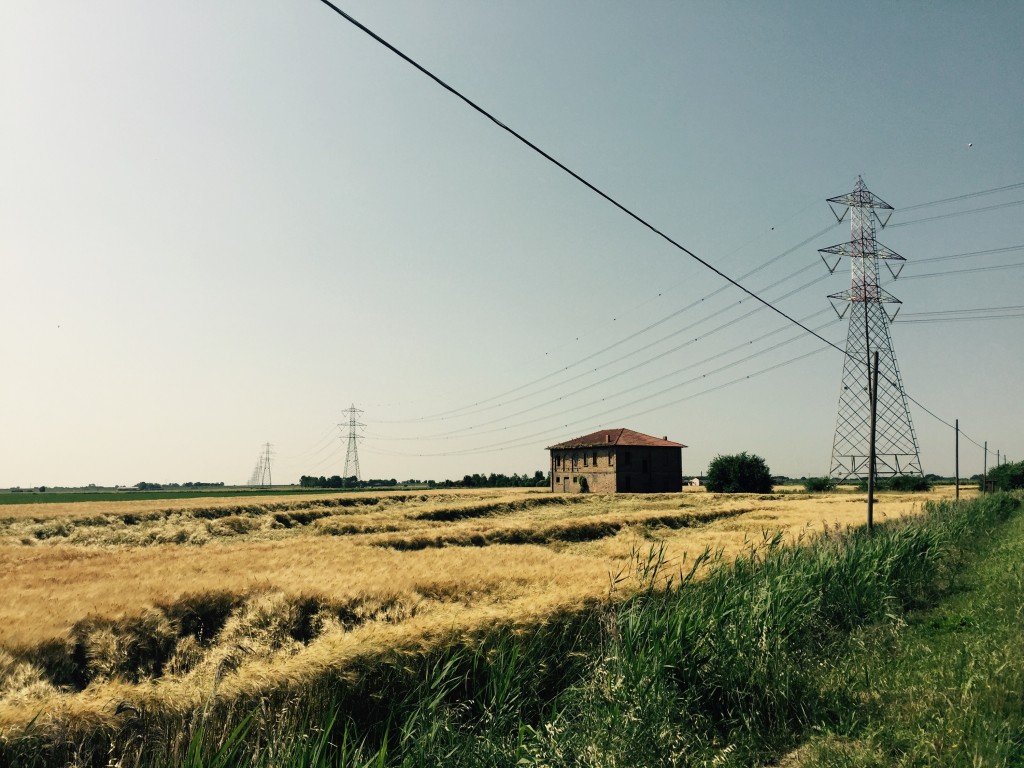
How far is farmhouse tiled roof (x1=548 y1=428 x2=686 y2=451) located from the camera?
231 feet

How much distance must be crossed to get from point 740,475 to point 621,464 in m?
15.0

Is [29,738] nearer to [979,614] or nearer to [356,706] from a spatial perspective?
[356,706]

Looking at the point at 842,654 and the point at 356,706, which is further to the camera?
the point at 842,654

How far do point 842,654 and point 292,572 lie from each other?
1106 centimetres

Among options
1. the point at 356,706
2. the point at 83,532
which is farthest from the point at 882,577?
the point at 83,532

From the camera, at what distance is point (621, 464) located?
68438mm

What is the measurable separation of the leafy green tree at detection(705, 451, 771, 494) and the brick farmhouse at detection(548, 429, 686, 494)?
4369mm

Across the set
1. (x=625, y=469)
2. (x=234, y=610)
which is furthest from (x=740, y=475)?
(x=234, y=610)

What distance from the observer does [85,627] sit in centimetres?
909

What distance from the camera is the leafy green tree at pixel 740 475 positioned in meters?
70.9

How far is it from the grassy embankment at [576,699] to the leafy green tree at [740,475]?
65360mm

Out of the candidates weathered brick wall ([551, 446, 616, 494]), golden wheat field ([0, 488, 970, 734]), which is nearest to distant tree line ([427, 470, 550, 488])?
weathered brick wall ([551, 446, 616, 494])

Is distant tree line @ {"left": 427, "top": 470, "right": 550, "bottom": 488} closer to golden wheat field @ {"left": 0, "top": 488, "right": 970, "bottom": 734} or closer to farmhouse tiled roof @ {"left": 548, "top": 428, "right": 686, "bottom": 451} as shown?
farmhouse tiled roof @ {"left": 548, "top": 428, "right": 686, "bottom": 451}

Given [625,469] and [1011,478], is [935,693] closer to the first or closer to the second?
[625,469]
